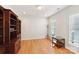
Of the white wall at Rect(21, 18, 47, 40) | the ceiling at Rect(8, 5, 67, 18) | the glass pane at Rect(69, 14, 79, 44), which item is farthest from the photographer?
the white wall at Rect(21, 18, 47, 40)

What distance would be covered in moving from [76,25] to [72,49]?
110 cm

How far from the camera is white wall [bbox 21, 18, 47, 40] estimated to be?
27.2 feet

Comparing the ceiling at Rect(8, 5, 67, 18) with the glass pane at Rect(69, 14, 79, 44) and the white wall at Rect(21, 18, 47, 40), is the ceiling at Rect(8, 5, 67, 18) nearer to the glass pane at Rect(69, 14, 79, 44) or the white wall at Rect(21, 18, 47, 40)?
the glass pane at Rect(69, 14, 79, 44)

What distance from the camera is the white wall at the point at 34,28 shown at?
830 cm

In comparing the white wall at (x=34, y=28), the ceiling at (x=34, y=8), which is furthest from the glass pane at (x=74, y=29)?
the white wall at (x=34, y=28)

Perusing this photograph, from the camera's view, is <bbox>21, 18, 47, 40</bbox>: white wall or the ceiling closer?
the ceiling

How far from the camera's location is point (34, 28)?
880 centimetres

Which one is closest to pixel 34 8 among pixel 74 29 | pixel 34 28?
pixel 74 29

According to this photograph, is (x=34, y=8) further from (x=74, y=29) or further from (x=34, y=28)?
(x=34, y=28)

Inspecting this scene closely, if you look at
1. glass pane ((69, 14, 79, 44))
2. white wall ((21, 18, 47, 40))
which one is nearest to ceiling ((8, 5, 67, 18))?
glass pane ((69, 14, 79, 44))

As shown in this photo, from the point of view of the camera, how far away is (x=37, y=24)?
8.93m
